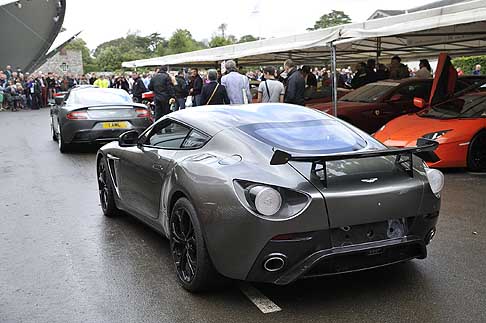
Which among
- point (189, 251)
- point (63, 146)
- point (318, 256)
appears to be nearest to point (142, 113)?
point (63, 146)

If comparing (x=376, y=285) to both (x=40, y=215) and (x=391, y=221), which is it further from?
(x=40, y=215)

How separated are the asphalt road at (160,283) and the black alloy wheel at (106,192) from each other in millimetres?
116

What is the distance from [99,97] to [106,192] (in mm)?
6123

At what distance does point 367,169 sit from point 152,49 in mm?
110562

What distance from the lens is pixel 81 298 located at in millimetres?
4266

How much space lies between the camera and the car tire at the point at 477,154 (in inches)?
340

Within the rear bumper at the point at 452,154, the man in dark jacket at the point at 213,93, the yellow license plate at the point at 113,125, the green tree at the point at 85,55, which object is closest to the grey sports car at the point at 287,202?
the rear bumper at the point at 452,154

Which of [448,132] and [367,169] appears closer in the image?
[367,169]

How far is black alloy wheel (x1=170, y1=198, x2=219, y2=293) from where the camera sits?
4.02m

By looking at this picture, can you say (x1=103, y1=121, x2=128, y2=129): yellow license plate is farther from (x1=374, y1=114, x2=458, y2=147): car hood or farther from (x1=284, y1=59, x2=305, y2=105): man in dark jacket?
(x1=374, y1=114, x2=458, y2=147): car hood

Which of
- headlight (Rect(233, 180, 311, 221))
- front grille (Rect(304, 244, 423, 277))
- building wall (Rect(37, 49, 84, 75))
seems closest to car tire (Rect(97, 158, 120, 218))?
headlight (Rect(233, 180, 311, 221))

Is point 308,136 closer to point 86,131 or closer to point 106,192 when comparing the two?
point 106,192

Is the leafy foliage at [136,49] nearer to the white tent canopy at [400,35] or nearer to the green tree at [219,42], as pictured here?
the green tree at [219,42]

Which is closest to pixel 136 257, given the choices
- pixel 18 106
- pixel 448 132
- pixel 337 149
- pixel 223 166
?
pixel 223 166
